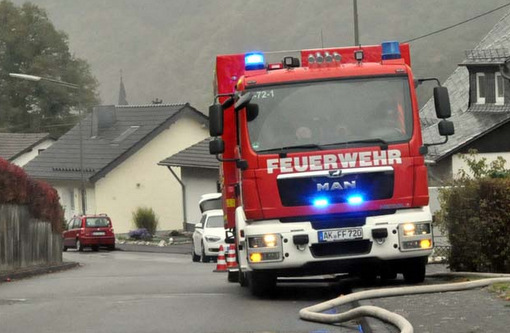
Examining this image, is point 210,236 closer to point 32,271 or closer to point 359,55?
point 32,271

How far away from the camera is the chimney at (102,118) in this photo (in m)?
70.1

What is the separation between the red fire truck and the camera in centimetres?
1482

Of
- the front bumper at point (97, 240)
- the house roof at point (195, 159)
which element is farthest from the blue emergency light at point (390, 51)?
the house roof at point (195, 159)

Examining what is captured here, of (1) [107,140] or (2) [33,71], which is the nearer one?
(1) [107,140]

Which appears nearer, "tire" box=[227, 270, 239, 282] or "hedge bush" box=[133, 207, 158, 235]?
"tire" box=[227, 270, 239, 282]

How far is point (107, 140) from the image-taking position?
224 ft

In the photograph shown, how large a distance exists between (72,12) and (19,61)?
84.2 metres

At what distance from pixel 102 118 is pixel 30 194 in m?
39.4

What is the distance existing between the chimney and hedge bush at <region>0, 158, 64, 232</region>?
1348 inches

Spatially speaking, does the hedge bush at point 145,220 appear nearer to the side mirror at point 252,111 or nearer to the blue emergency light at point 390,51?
the blue emergency light at point 390,51

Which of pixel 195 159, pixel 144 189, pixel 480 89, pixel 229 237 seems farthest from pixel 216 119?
pixel 144 189

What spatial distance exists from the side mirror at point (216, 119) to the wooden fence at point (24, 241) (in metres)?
14.7

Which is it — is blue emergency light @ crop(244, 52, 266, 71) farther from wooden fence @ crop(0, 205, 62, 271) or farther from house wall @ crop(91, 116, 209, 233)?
house wall @ crop(91, 116, 209, 233)

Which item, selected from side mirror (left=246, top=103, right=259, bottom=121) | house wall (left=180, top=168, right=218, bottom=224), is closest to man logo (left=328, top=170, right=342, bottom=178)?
side mirror (left=246, top=103, right=259, bottom=121)
